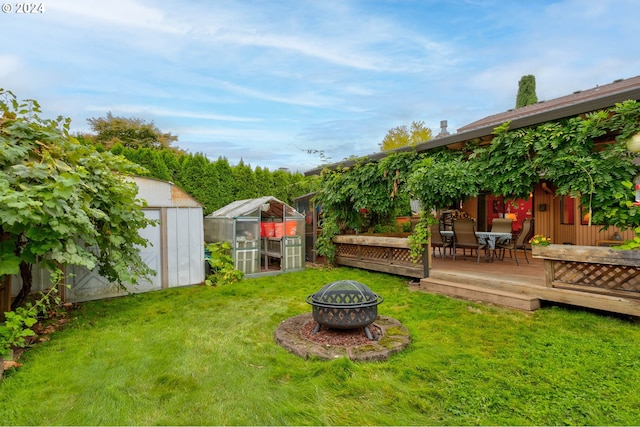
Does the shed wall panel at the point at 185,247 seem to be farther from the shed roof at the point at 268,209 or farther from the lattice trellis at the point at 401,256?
the lattice trellis at the point at 401,256

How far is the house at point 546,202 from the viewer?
4.24 m

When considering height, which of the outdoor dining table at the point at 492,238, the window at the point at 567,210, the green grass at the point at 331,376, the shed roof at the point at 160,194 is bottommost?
the green grass at the point at 331,376

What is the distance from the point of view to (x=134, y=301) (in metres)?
5.42

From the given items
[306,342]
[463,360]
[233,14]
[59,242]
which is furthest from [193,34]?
[463,360]

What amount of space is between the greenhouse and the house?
2.02 m

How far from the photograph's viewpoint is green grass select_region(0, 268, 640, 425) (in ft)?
7.29

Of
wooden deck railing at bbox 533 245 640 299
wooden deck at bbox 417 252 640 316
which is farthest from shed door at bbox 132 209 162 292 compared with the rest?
wooden deck railing at bbox 533 245 640 299

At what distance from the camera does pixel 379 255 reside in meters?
7.47

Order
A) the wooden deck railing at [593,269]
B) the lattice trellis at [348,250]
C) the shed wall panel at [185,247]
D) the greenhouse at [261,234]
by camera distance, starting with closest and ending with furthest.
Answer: the wooden deck railing at [593,269] < the shed wall panel at [185,247] < the greenhouse at [261,234] < the lattice trellis at [348,250]

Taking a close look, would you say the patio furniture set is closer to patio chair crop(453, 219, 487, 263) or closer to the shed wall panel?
patio chair crop(453, 219, 487, 263)

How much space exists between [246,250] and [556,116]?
596cm

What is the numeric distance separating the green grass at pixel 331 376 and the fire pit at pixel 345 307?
456 mm

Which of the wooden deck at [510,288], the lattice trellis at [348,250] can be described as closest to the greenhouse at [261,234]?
the lattice trellis at [348,250]

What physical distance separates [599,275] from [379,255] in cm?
399
